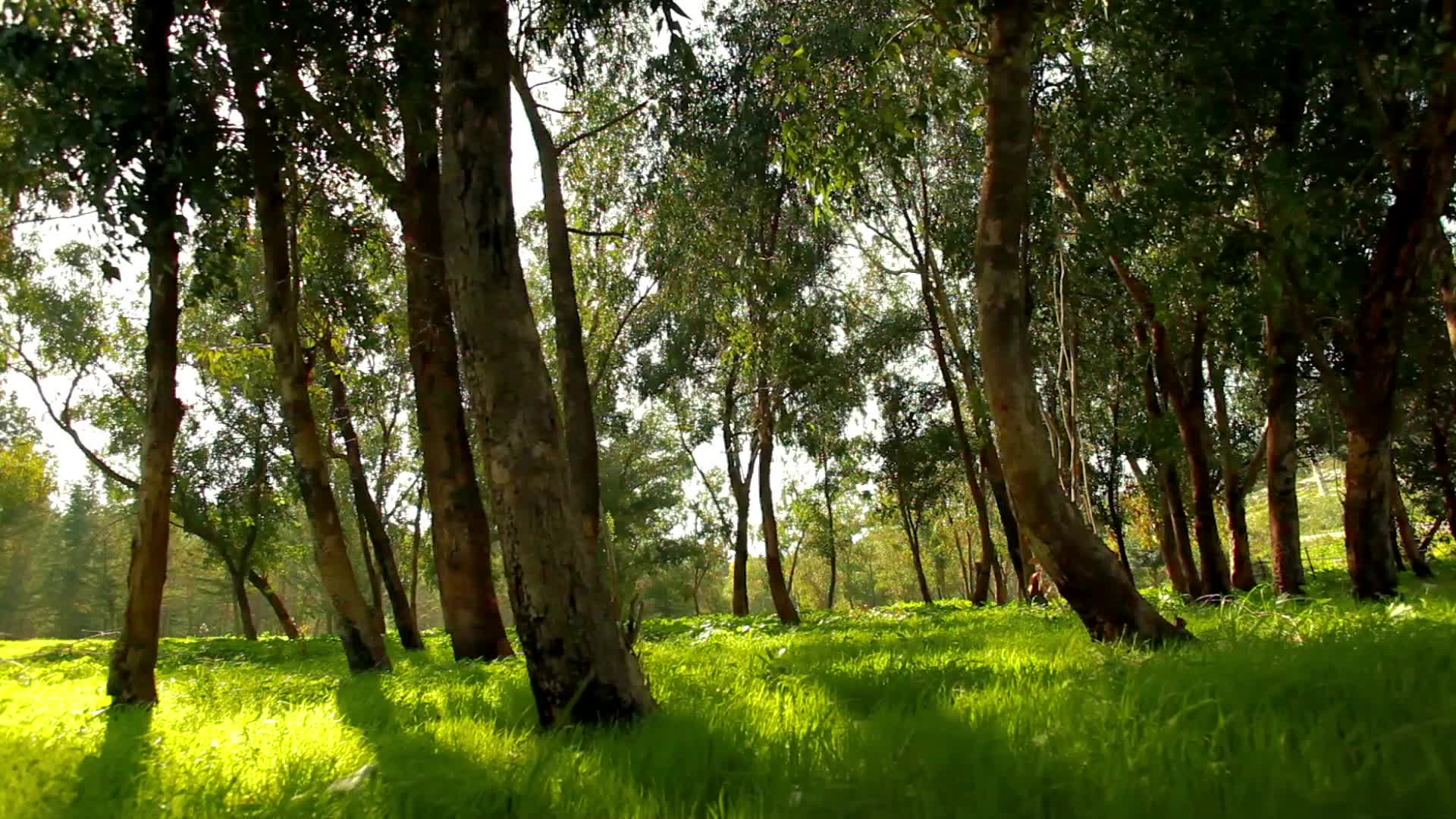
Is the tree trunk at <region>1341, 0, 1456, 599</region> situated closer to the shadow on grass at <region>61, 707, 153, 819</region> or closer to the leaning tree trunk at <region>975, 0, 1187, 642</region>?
the leaning tree trunk at <region>975, 0, 1187, 642</region>

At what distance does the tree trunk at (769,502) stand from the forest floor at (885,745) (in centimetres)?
1372

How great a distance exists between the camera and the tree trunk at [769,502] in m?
19.2

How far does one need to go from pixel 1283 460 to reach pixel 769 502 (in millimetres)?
11221

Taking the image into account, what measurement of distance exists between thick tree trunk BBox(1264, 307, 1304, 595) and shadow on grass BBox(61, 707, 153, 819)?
12.3 meters

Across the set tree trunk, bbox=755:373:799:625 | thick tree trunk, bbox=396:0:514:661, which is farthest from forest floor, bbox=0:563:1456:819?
tree trunk, bbox=755:373:799:625

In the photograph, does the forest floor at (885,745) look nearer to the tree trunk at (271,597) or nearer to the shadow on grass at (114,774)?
the shadow on grass at (114,774)

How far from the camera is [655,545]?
43.2 m

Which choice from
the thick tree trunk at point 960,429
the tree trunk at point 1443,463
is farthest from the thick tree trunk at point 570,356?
the tree trunk at point 1443,463

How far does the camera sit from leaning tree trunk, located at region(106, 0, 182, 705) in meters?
6.51

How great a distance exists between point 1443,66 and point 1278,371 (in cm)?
535

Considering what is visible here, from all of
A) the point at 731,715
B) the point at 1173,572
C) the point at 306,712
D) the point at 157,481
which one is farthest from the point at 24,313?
the point at 1173,572

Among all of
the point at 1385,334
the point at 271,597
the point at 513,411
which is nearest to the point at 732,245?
the point at 1385,334

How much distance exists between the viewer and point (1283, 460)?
1153 centimetres

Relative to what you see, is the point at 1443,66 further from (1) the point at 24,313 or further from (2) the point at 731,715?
(1) the point at 24,313
